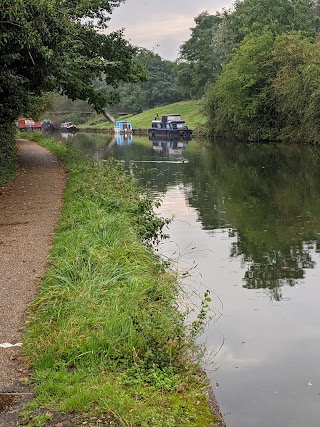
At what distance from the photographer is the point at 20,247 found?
1042 centimetres

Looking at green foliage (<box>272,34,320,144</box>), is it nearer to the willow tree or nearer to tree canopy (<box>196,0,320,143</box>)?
tree canopy (<box>196,0,320,143</box>)

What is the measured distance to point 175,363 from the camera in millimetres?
6312

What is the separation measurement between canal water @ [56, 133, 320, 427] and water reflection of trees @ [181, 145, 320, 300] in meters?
0.03

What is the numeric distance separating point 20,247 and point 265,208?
1078 cm

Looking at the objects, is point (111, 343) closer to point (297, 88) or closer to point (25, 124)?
point (297, 88)

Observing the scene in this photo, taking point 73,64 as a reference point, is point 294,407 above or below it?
below

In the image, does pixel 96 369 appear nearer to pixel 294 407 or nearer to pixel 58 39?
pixel 294 407

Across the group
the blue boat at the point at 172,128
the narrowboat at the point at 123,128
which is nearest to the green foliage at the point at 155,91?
the narrowboat at the point at 123,128

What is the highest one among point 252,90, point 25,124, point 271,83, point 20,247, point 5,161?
Answer: point 271,83

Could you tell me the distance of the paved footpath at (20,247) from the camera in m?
6.22

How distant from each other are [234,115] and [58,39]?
37.7 m

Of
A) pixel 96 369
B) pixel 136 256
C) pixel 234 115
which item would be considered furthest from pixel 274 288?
pixel 234 115

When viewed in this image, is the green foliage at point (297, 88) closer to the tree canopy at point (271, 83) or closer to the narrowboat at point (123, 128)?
the tree canopy at point (271, 83)

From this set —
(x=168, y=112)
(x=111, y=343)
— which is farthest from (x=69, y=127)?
(x=111, y=343)
